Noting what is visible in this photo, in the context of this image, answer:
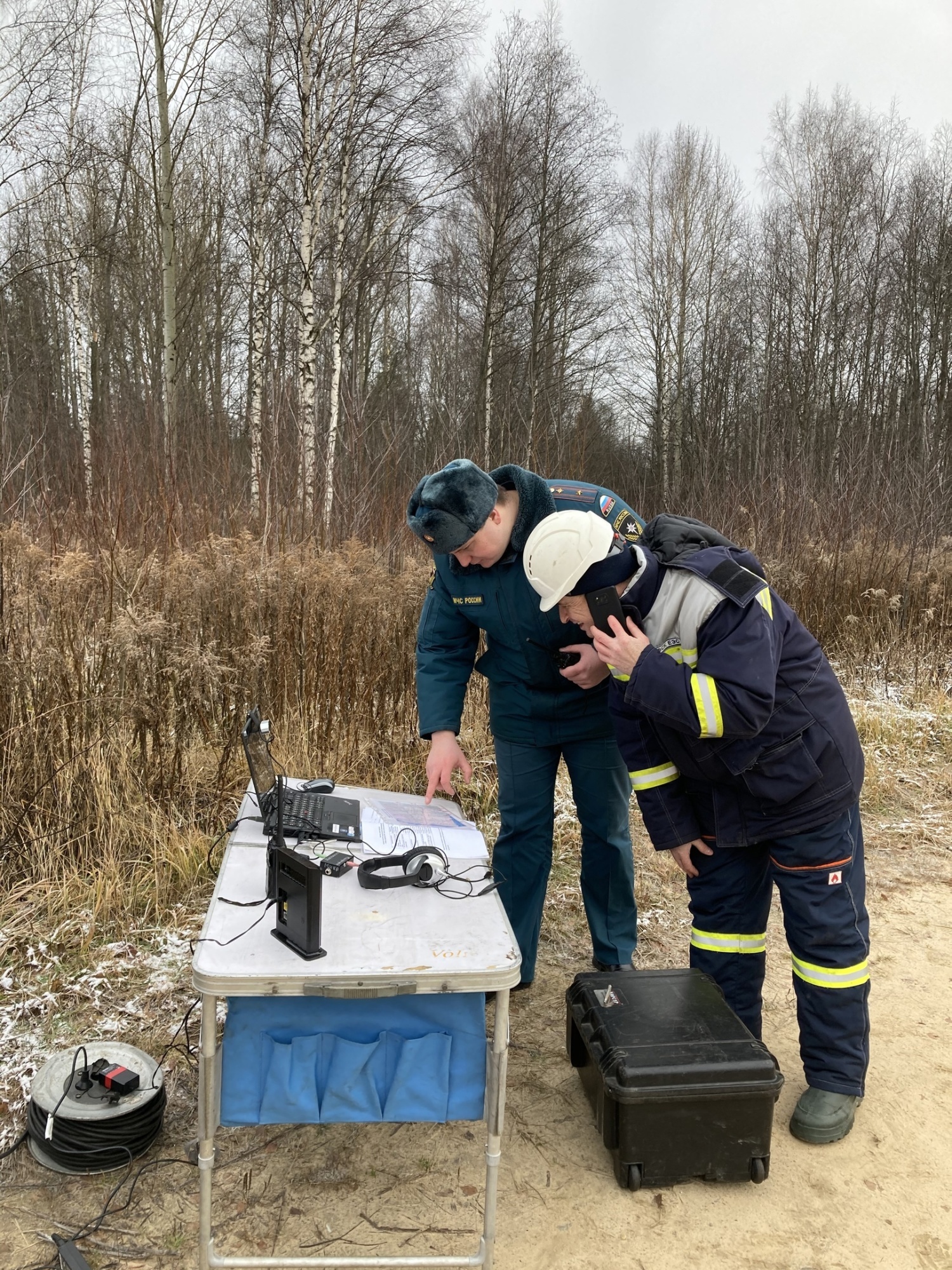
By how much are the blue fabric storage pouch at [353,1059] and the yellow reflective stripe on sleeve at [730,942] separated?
99 centimetres

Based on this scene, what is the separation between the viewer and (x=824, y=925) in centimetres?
236

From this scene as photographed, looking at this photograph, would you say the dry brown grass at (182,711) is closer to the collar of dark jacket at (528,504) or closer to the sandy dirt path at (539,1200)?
the sandy dirt path at (539,1200)

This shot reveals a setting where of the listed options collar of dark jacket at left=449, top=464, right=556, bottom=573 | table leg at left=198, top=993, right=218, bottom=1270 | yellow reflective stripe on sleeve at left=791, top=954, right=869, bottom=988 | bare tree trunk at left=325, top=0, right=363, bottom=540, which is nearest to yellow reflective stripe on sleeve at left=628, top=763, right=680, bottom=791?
yellow reflective stripe on sleeve at left=791, top=954, right=869, bottom=988

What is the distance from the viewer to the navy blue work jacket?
209cm

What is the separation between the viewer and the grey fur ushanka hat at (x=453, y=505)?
2.46 m

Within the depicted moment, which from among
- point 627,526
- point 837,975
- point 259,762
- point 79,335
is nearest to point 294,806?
point 259,762

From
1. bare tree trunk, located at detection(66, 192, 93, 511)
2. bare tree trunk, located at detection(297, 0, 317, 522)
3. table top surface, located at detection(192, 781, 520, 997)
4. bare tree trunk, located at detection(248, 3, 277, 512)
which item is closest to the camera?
table top surface, located at detection(192, 781, 520, 997)

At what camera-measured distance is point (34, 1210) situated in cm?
211

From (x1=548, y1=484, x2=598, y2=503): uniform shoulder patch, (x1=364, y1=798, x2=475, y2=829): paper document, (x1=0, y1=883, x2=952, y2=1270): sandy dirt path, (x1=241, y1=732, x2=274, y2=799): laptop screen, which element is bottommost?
(x1=0, y1=883, x2=952, y2=1270): sandy dirt path

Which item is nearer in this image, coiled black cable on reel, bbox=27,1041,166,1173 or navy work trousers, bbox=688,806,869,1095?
coiled black cable on reel, bbox=27,1041,166,1173

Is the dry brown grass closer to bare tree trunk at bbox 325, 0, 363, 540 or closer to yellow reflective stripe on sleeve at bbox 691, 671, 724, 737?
yellow reflective stripe on sleeve at bbox 691, 671, 724, 737

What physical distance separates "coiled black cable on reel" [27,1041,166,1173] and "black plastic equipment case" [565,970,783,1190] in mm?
1180

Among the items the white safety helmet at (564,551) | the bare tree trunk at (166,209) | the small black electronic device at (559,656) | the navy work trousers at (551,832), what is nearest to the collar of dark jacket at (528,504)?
the small black electronic device at (559,656)

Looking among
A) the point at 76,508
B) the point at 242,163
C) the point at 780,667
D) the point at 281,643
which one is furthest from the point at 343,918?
the point at 242,163
